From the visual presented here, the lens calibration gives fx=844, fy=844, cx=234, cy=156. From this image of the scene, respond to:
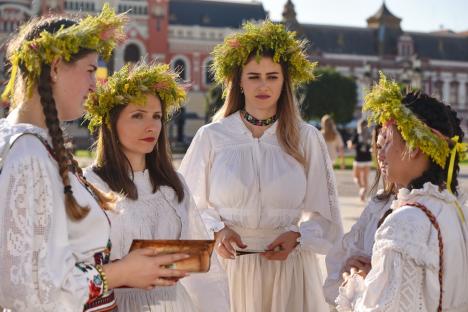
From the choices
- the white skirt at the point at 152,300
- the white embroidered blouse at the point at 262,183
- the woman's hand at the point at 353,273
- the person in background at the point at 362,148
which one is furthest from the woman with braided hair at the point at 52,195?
the person in background at the point at 362,148

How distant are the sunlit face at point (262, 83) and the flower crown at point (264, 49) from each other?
0.04 meters

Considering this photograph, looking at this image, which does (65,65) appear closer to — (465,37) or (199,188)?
(199,188)

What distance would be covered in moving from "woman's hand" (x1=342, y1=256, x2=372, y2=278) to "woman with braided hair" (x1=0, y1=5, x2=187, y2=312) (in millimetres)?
870

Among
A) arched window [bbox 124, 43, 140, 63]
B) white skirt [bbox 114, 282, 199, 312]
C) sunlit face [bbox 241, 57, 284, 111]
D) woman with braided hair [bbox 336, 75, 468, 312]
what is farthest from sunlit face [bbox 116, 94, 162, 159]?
arched window [bbox 124, 43, 140, 63]

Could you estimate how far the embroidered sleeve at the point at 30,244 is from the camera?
2273mm

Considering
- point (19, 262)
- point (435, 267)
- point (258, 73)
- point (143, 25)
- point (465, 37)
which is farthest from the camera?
point (465, 37)

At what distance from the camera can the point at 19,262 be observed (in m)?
2.27

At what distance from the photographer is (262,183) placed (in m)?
4.37

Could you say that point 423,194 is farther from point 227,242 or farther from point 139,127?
point 227,242

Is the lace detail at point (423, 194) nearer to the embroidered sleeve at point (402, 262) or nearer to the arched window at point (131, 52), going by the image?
the embroidered sleeve at point (402, 262)

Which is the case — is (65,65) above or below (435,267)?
above

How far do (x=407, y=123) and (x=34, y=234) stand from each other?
143cm

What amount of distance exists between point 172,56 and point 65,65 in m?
63.4

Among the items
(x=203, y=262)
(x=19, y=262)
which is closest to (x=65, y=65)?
(x=19, y=262)
